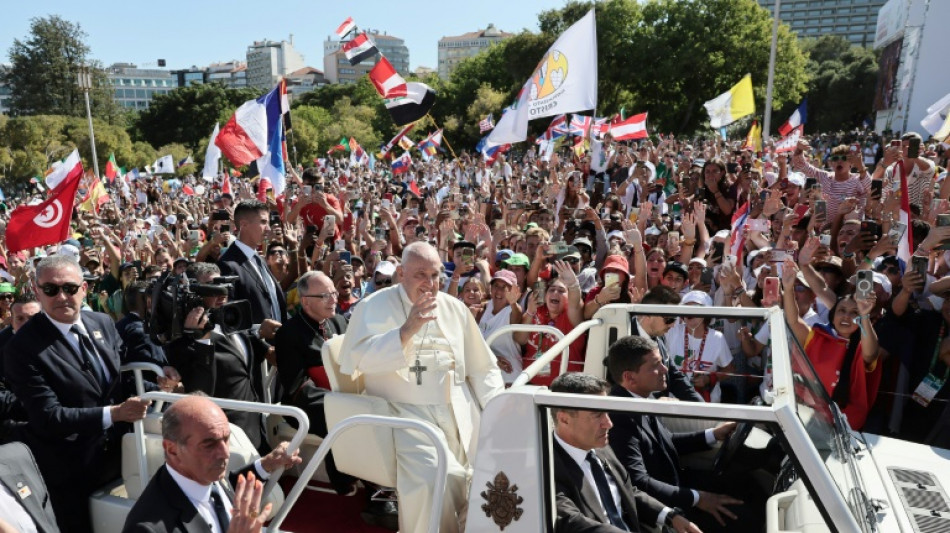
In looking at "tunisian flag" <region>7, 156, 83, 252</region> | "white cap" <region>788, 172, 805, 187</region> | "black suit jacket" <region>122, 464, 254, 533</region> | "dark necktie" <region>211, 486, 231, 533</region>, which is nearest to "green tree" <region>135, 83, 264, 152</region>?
"tunisian flag" <region>7, 156, 83, 252</region>

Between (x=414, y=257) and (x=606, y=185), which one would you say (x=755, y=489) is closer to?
(x=414, y=257)

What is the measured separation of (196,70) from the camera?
193625mm

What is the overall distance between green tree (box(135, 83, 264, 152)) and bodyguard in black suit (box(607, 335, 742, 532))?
2837 inches

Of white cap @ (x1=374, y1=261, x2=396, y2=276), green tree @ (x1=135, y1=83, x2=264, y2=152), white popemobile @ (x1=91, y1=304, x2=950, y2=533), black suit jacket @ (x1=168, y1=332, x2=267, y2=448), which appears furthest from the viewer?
green tree @ (x1=135, y1=83, x2=264, y2=152)

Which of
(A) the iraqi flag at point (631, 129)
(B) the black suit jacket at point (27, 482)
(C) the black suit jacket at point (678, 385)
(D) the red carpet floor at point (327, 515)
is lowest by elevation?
(D) the red carpet floor at point (327, 515)

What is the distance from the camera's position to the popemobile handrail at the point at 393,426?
2678 millimetres

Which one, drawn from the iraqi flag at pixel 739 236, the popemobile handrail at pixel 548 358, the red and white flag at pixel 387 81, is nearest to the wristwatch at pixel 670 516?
the popemobile handrail at pixel 548 358

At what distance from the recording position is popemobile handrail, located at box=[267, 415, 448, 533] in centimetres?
268

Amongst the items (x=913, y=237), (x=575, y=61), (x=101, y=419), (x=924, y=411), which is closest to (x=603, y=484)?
(x=101, y=419)

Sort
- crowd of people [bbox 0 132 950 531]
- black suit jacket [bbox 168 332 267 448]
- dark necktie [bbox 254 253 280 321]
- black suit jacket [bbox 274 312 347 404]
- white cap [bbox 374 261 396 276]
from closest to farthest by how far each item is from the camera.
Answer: crowd of people [bbox 0 132 950 531]
black suit jacket [bbox 168 332 267 448]
black suit jacket [bbox 274 312 347 404]
dark necktie [bbox 254 253 280 321]
white cap [bbox 374 261 396 276]

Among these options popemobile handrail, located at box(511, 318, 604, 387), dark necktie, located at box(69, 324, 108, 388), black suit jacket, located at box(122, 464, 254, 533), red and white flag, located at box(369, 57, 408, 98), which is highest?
red and white flag, located at box(369, 57, 408, 98)

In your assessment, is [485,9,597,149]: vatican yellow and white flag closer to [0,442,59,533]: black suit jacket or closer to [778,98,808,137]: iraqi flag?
[778,98,808,137]: iraqi flag

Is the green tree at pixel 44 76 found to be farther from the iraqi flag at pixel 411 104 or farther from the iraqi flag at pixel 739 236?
the iraqi flag at pixel 739 236

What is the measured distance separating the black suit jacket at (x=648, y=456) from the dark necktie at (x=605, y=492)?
1.14ft
